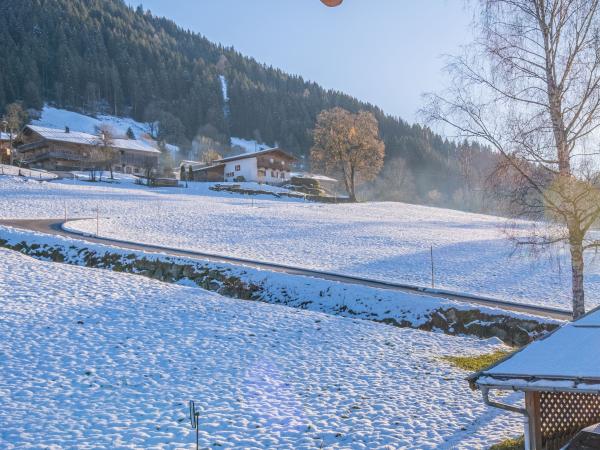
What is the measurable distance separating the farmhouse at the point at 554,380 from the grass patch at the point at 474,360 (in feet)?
15.6

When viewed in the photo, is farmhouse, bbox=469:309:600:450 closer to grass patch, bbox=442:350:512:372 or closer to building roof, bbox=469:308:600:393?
building roof, bbox=469:308:600:393

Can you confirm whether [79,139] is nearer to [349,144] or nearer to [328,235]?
[349,144]

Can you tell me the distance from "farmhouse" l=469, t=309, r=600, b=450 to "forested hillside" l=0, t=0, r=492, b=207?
375 feet

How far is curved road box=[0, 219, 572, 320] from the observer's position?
17564 millimetres

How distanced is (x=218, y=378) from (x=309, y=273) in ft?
38.1

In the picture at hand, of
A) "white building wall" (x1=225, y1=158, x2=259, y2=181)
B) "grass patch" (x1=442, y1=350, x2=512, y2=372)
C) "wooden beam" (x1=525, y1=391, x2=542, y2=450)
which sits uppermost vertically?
"white building wall" (x1=225, y1=158, x2=259, y2=181)

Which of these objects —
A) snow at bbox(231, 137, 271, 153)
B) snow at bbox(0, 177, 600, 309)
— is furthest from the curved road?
snow at bbox(231, 137, 271, 153)

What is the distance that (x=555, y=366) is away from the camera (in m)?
5.14

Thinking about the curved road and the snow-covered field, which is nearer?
the snow-covered field

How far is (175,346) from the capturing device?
1207 centimetres

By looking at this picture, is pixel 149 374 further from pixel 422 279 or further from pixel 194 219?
pixel 194 219

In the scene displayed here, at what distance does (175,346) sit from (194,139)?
14441 cm

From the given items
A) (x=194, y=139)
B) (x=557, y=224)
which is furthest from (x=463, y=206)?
(x=557, y=224)

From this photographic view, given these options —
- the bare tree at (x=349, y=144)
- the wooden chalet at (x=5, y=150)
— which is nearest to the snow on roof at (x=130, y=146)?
the wooden chalet at (x=5, y=150)
